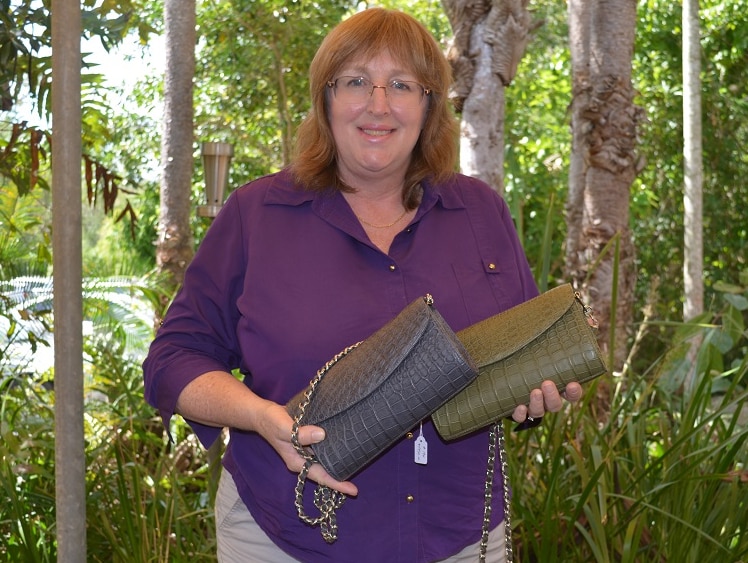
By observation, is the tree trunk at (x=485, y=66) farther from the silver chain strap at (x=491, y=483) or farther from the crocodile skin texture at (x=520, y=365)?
the crocodile skin texture at (x=520, y=365)

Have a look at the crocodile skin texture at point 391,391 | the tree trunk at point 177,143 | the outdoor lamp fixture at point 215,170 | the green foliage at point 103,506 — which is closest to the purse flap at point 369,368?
the crocodile skin texture at point 391,391

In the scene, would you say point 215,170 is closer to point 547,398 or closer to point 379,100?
point 379,100

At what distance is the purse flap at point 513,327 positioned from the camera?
165 centimetres

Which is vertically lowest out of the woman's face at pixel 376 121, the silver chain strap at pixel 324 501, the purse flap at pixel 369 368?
the silver chain strap at pixel 324 501

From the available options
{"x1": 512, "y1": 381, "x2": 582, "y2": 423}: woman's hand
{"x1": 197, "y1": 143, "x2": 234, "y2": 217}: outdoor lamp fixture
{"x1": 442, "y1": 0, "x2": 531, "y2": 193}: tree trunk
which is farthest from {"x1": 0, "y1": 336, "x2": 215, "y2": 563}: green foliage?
{"x1": 197, "y1": 143, "x2": 234, "y2": 217}: outdoor lamp fixture

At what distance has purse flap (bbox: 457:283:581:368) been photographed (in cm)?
165

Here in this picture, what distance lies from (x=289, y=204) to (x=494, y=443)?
636 millimetres

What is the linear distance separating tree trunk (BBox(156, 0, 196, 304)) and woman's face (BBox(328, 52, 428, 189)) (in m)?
6.13

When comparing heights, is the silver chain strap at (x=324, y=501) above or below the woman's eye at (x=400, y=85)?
below

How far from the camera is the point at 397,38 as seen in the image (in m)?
1.91

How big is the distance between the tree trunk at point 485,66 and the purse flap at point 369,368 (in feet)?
8.44

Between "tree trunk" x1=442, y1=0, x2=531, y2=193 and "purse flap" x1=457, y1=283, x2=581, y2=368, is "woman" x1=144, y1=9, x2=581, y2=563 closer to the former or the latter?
"purse flap" x1=457, y1=283, x2=581, y2=368

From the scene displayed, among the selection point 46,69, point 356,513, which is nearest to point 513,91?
point 46,69

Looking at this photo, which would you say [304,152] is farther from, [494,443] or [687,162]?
[687,162]
